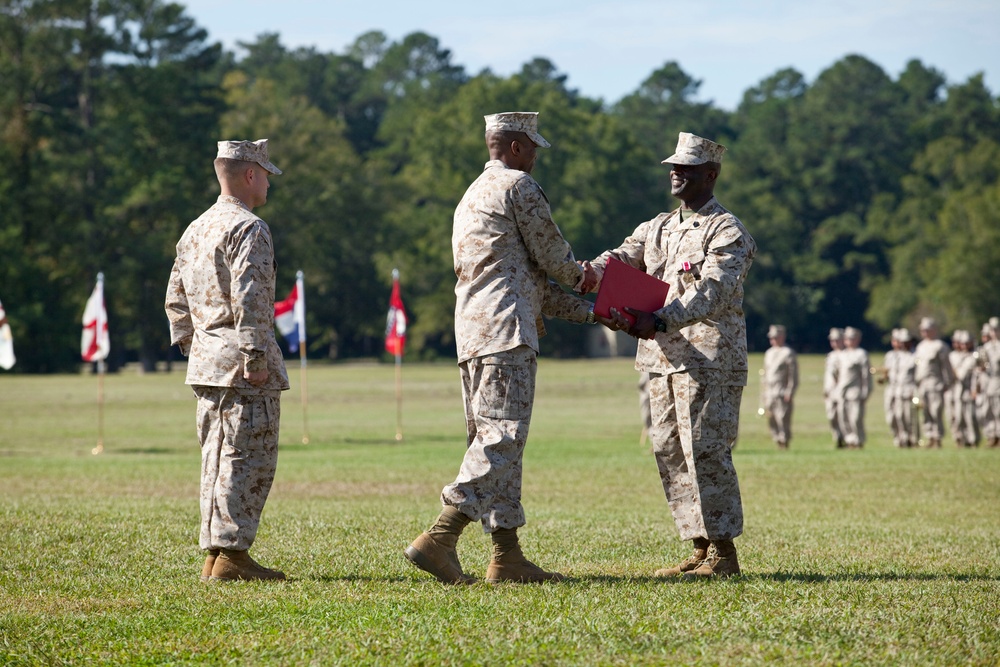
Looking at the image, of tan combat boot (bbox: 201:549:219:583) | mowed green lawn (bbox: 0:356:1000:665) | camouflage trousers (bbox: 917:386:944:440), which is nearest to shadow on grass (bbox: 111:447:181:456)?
mowed green lawn (bbox: 0:356:1000:665)

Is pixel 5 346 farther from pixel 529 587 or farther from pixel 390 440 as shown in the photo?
pixel 529 587

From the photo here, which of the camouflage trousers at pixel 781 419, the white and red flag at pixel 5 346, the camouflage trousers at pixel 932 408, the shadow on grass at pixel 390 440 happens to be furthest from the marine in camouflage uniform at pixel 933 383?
the white and red flag at pixel 5 346

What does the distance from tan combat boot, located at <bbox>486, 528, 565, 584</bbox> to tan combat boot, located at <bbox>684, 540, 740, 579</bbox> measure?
0.87 m

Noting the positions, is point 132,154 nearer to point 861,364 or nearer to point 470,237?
point 861,364

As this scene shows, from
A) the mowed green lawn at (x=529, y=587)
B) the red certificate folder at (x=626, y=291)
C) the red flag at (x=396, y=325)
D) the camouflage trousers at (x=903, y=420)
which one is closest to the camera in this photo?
the mowed green lawn at (x=529, y=587)

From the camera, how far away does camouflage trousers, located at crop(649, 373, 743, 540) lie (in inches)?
299

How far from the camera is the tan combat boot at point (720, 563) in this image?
299 inches

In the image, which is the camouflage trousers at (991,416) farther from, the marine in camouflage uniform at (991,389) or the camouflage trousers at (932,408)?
the camouflage trousers at (932,408)

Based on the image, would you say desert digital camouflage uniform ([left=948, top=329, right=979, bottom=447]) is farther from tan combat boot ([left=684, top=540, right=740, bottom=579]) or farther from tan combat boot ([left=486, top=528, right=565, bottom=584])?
tan combat boot ([left=486, top=528, right=565, bottom=584])

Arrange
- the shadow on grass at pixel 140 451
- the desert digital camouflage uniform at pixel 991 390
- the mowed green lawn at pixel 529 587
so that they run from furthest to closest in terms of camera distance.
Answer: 1. the desert digital camouflage uniform at pixel 991 390
2. the shadow on grass at pixel 140 451
3. the mowed green lawn at pixel 529 587

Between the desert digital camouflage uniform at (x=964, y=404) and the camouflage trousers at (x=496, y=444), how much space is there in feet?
69.9

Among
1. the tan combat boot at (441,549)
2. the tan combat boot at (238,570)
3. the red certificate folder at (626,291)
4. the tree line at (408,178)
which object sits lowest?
the tan combat boot at (238,570)

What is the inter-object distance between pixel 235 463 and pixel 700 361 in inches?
98.1

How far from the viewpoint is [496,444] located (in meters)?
7.12
